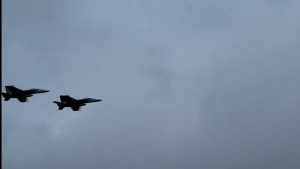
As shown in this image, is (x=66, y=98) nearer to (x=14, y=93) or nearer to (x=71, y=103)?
(x=71, y=103)

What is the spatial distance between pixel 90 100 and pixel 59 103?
11.5m

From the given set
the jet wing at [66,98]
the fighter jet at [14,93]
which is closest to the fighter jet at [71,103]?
the jet wing at [66,98]

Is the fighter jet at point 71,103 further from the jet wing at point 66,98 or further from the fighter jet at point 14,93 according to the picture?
the fighter jet at point 14,93

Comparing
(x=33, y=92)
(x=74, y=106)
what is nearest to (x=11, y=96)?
(x=33, y=92)

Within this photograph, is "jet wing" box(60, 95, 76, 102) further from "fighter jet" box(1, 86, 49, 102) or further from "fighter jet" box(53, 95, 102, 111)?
"fighter jet" box(1, 86, 49, 102)

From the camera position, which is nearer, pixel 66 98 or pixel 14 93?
pixel 14 93

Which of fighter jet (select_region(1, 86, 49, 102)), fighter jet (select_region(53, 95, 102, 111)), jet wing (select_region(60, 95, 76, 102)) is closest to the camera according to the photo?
fighter jet (select_region(1, 86, 49, 102))

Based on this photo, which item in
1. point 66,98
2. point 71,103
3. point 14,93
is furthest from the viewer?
point 66,98

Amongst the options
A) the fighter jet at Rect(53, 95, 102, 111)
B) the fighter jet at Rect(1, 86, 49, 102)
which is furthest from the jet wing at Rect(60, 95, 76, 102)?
the fighter jet at Rect(1, 86, 49, 102)

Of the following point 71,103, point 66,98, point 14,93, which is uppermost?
point 66,98

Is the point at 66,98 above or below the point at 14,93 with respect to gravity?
above

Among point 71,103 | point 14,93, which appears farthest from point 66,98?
point 14,93

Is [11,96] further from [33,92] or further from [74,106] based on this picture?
[74,106]

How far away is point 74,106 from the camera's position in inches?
7554
